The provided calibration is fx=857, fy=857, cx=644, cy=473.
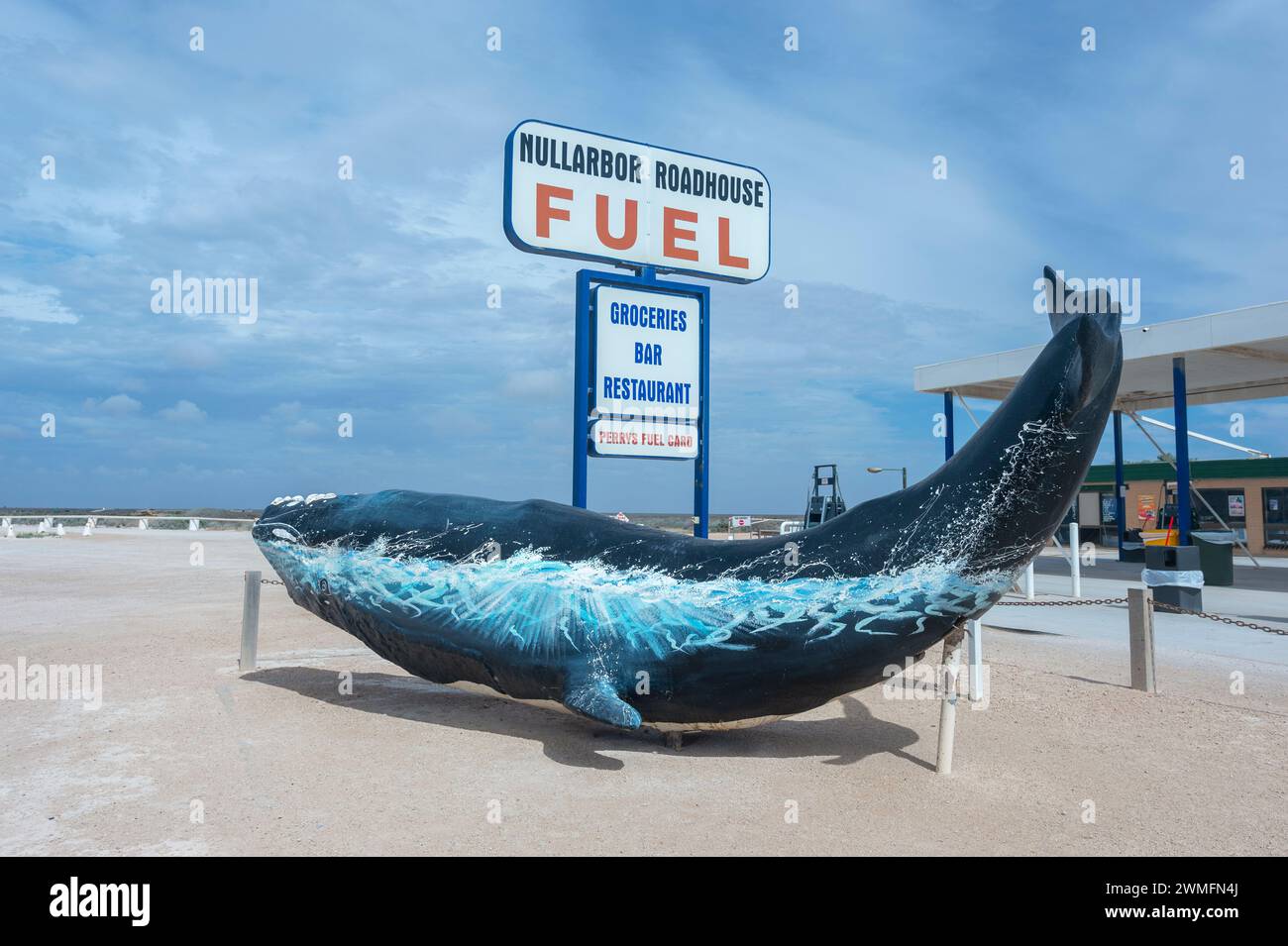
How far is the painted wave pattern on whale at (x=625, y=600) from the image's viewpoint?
5.52 meters

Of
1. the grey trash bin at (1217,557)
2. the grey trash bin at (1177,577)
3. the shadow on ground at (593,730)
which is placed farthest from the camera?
the grey trash bin at (1217,557)

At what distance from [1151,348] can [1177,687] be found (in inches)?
406

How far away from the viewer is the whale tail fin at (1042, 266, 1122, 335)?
527cm

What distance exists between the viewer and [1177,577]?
14.3m

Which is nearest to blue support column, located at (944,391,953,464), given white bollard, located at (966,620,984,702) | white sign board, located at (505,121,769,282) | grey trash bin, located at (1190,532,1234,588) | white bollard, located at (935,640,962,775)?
grey trash bin, located at (1190,532,1234,588)

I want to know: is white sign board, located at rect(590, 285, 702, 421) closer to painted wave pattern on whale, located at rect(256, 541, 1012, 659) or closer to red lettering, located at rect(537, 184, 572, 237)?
red lettering, located at rect(537, 184, 572, 237)

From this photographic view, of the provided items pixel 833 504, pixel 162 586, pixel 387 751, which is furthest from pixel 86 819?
pixel 833 504

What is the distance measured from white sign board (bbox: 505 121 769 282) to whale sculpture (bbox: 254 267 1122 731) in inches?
169

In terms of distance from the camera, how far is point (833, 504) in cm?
2411

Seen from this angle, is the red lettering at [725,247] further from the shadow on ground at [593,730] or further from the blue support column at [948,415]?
the blue support column at [948,415]

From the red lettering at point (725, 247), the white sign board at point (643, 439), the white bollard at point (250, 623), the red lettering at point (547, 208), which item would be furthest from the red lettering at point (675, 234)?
the white bollard at point (250, 623)

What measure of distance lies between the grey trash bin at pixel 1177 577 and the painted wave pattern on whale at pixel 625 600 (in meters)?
11.0

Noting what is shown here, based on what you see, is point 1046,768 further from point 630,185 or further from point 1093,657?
point 630,185

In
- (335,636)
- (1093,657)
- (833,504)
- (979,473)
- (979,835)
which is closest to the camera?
(979,835)
